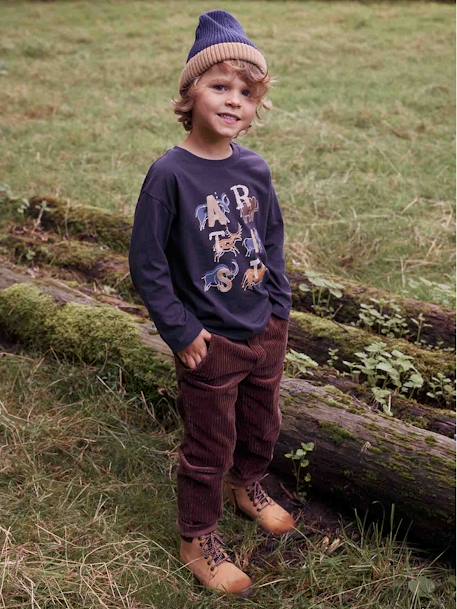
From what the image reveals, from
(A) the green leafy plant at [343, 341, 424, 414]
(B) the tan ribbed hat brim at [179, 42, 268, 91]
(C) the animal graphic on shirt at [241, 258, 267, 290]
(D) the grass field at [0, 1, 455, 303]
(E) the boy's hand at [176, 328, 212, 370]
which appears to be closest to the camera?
(B) the tan ribbed hat brim at [179, 42, 268, 91]

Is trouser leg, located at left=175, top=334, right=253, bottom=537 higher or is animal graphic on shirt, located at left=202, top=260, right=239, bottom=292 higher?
animal graphic on shirt, located at left=202, top=260, right=239, bottom=292

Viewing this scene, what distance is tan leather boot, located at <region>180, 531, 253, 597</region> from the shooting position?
2.65 m

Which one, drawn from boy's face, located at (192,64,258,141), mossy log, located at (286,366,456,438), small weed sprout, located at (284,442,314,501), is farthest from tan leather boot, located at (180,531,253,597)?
boy's face, located at (192,64,258,141)

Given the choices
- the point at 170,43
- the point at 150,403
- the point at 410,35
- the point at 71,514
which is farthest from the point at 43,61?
the point at 71,514

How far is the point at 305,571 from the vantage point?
271 cm

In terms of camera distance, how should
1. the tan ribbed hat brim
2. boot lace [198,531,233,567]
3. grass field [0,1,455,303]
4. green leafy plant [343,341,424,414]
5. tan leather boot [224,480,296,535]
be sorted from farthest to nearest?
grass field [0,1,455,303], green leafy plant [343,341,424,414], tan leather boot [224,480,296,535], boot lace [198,531,233,567], the tan ribbed hat brim

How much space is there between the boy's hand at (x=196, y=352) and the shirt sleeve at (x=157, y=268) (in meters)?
0.03

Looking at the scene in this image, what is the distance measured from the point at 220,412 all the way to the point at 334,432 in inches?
22.3

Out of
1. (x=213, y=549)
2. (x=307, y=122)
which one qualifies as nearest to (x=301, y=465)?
(x=213, y=549)

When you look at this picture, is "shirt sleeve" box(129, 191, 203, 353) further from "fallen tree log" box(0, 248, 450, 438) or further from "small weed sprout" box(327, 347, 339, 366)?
"small weed sprout" box(327, 347, 339, 366)

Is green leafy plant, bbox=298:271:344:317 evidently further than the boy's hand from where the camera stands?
Yes

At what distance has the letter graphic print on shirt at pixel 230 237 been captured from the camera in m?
2.46

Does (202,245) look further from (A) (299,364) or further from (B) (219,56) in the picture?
(A) (299,364)

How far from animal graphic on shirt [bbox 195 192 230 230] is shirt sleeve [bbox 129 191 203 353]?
0.30ft
